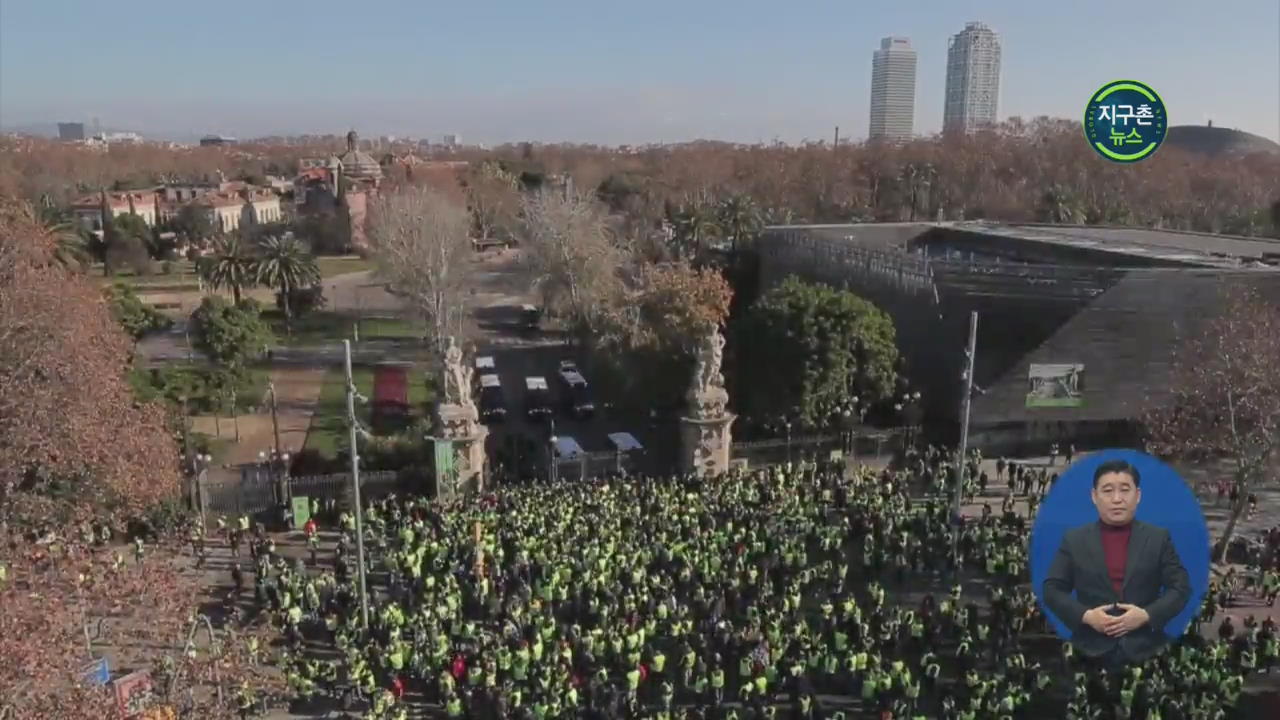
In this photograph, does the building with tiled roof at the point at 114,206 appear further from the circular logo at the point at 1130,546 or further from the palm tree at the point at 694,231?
the circular logo at the point at 1130,546

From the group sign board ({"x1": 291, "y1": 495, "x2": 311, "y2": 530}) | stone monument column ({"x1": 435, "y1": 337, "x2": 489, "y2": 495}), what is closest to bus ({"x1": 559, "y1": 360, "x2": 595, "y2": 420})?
stone monument column ({"x1": 435, "y1": 337, "x2": 489, "y2": 495})

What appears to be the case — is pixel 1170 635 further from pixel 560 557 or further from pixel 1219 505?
pixel 1219 505

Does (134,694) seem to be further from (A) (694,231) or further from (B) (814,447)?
(A) (694,231)

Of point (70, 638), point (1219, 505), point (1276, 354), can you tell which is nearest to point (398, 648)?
point (70, 638)

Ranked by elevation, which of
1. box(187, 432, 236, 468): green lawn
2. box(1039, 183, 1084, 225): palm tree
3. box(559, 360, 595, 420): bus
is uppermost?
box(1039, 183, 1084, 225): palm tree

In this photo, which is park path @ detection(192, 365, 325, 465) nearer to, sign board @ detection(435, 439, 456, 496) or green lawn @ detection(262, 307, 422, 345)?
sign board @ detection(435, 439, 456, 496)

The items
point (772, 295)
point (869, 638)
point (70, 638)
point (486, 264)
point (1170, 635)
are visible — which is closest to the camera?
point (70, 638)

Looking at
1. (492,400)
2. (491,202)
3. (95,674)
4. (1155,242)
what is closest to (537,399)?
(492,400)
